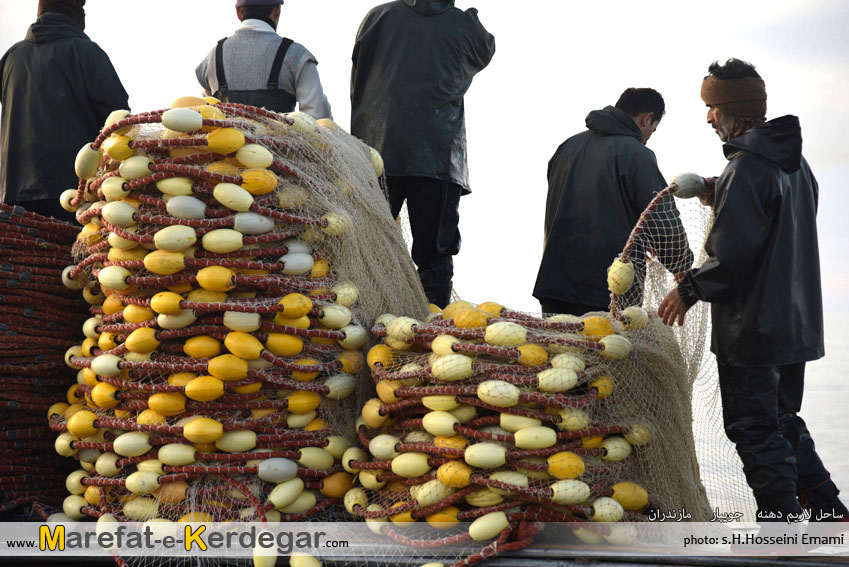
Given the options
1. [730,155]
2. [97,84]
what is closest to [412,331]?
[730,155]

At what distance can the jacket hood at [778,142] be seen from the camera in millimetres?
3186

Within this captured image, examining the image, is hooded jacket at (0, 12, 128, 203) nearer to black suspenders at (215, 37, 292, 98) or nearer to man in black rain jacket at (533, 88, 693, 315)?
black suspenders at (215, 37, 292, 98)

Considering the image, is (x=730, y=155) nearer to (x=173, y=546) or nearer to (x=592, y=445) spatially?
(x=592, y=445)

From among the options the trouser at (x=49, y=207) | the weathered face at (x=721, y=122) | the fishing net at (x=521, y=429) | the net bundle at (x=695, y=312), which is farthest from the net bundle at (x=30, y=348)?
the weathered face at (x=721, y=122)

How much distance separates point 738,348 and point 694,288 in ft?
0.88

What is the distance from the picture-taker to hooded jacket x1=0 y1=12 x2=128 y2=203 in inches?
162

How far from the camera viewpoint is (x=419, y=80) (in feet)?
13.8

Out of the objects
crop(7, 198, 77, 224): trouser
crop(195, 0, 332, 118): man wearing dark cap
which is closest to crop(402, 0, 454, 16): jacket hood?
crop(195, 0, 332, 118): man wearing dark cap

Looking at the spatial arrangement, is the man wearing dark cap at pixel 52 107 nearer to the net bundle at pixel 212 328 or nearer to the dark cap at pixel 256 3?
the dark cap at pixel 256 3

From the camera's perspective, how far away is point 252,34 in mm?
4098

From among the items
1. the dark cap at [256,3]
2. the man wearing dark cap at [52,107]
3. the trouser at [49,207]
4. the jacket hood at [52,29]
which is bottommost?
the trouser at [49,207]

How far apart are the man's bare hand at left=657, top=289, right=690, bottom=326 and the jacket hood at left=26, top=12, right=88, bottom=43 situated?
9.70 ft

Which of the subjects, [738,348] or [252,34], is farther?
[252,34]

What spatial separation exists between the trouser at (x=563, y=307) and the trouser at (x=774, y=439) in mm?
1290
